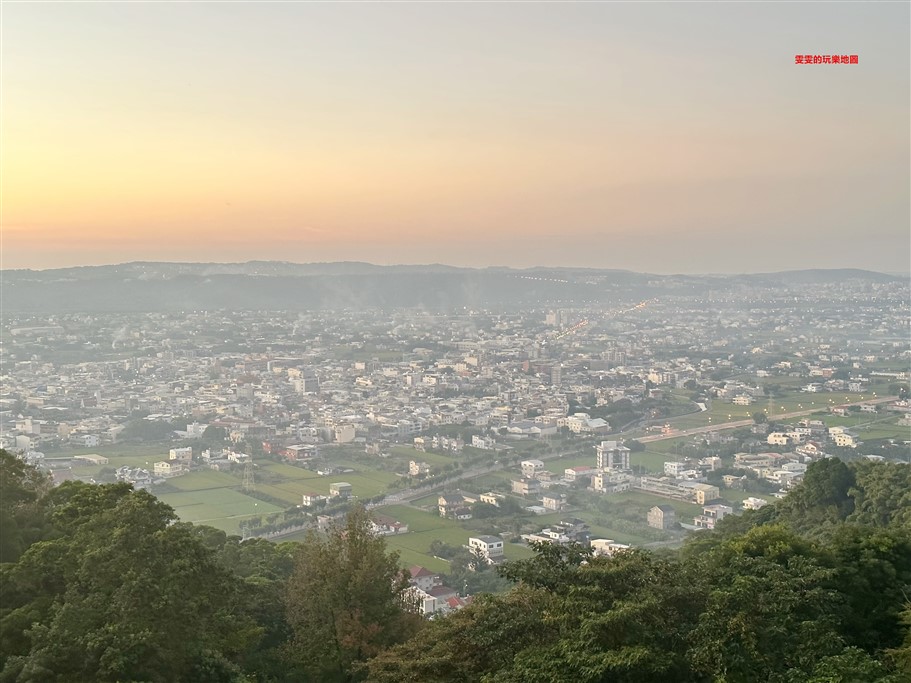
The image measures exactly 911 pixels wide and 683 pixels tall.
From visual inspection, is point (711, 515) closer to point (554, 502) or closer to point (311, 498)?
point (554, 502)

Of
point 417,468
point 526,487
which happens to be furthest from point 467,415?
point 526,487

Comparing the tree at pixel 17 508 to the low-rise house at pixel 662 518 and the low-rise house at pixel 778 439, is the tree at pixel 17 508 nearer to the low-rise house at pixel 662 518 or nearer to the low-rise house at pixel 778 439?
the low-rise house at pixel 662 518

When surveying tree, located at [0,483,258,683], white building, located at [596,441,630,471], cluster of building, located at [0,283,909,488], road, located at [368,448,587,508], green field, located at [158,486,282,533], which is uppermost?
tree, located at [0,483,258,683]

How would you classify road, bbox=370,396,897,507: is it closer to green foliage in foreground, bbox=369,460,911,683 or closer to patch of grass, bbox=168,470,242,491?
patch of grass, bbox=168,470,242,491

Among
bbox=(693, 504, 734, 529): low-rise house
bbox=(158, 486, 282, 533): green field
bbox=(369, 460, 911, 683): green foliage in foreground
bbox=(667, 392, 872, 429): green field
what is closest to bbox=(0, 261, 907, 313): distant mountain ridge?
bbox=(667, 392, 872, 429): green field

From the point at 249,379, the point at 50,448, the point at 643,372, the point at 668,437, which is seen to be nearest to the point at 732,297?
the point at 643,372

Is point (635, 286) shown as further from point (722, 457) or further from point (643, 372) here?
point (722, 457)

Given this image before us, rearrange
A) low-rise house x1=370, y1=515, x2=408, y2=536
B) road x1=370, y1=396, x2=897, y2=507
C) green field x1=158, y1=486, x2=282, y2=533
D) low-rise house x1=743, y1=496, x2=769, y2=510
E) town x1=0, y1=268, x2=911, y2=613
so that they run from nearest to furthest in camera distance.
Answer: low-rise house x1=370, y1=515, x2=408, y2=536
green field x1=158, y1=486, x2=282, y2=533
low-rise house x1=743, y1=496, x2=769, y2=510
town x1=0, y1=268, x2=911, y2=613
road x1=370, y1=396, x2=897, y2=507
